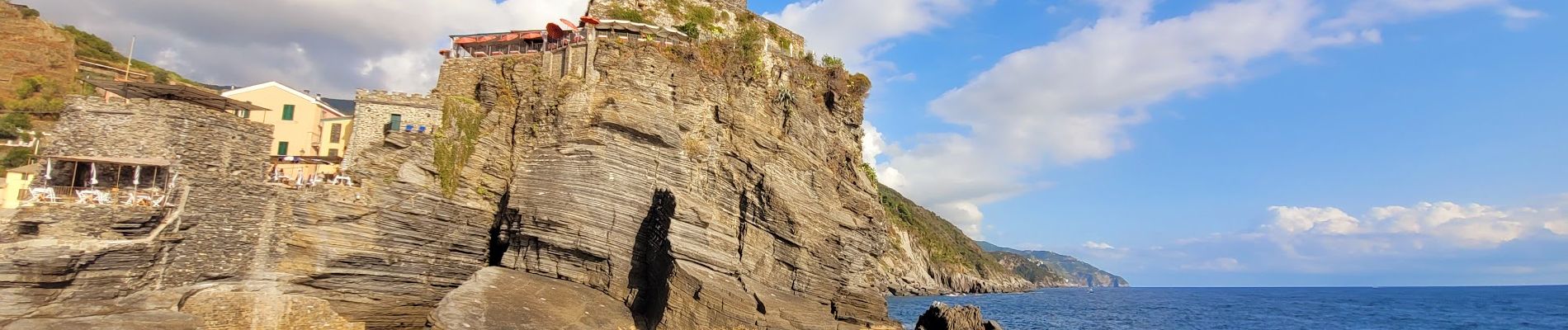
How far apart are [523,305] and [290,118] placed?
16.2 meters

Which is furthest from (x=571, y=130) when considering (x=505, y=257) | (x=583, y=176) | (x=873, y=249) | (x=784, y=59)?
(x=873, y=249)

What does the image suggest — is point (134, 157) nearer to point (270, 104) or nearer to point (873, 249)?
point (270, 104)

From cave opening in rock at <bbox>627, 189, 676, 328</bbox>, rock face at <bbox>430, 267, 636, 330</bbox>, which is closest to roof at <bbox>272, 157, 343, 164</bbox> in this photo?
rock face at <bbox>430, 267, 636, 330</bbox>

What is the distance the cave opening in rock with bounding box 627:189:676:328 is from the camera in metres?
24.0

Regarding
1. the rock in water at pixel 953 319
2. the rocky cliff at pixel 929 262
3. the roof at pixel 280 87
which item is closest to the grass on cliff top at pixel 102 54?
the roof at pixel 280 87

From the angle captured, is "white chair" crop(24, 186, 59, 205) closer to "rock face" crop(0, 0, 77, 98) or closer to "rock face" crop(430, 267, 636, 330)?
"rock face" crop(430, 267, 636, 330)

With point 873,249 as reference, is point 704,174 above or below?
above

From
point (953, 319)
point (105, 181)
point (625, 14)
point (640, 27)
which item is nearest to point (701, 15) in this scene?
point (625, 14)

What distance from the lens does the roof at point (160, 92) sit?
23.1 meters

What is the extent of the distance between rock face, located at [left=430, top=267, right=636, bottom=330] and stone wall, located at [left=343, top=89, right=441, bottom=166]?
6709mm

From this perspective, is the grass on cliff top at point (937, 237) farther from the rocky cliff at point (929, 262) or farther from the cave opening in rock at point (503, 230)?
the cave opening in rock at point (503, 230)

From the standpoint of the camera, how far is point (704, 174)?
27656 millimetres

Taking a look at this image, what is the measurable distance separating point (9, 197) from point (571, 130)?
51.4ft

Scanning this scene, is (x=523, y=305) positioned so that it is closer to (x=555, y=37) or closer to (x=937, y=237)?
(x=555, y=37)
